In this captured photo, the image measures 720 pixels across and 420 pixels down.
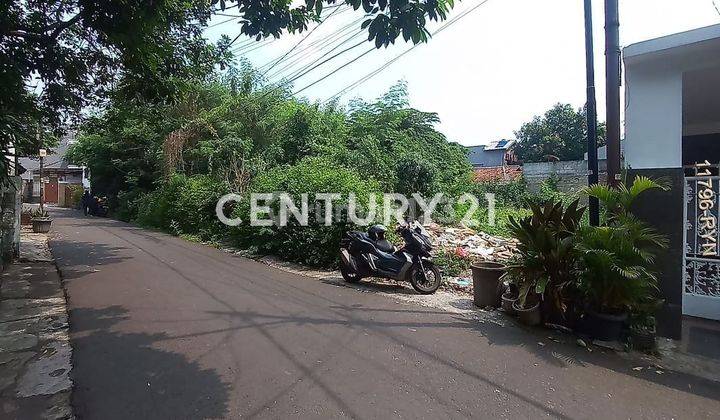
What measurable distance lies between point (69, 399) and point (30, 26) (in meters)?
5.16

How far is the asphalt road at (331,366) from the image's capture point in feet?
10.6

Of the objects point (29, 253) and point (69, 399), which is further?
point (29, 253)

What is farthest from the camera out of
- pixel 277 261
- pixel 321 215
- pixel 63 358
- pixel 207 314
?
pixel 277 261

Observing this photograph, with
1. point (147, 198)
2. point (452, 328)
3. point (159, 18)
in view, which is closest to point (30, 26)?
point (159, 18)

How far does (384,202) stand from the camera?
9.28 metres

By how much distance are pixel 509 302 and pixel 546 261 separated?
84cm

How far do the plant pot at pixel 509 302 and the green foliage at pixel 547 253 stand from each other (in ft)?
1.05

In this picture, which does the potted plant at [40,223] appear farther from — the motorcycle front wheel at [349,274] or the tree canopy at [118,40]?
the motorcycle front wheel at [349,274]

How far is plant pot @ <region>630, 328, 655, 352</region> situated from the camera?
4469 millimetres

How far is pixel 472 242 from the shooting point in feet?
32.9

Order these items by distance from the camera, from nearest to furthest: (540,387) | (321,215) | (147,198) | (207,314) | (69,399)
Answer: (69,399) → (540,387) → (207,314) → (321,215) → (147,198)

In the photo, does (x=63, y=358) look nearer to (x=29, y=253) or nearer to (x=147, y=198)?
(x=29, y=253)

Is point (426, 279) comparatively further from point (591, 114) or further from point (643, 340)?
point (591, 114)

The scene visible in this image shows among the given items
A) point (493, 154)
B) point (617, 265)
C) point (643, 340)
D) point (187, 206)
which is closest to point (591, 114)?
point (617, 265)
